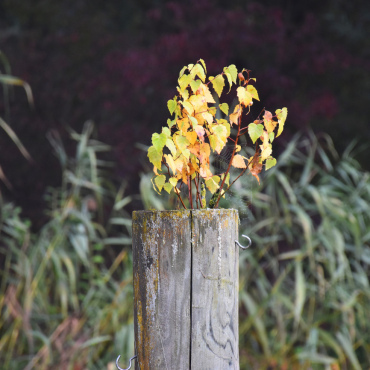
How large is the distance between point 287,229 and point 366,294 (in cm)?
47

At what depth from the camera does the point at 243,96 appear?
120 centimetres

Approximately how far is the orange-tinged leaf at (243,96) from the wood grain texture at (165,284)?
9.9 inches

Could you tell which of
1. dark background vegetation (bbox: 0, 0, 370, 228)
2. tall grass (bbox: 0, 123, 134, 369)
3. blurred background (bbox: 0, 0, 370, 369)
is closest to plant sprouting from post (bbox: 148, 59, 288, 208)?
blurred background (bbox: 0, 0, 370, 369)

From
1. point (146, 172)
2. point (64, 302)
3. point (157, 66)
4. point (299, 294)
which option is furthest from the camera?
point (157, 66)

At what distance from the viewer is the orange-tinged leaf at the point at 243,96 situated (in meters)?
1.19

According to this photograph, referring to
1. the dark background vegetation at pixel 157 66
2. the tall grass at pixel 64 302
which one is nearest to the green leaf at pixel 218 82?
the tall grass at pixel 64 302

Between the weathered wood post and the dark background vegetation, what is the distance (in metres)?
3.43

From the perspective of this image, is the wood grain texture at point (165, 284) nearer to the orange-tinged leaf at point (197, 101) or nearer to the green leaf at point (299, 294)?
the orange-tinged leaf at point (197, 101)

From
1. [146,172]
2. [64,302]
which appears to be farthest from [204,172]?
[146,172]

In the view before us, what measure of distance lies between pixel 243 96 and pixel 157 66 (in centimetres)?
364

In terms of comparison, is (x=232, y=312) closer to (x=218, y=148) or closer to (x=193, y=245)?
(x=193, y=245)

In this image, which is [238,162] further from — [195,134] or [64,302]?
[64,302]

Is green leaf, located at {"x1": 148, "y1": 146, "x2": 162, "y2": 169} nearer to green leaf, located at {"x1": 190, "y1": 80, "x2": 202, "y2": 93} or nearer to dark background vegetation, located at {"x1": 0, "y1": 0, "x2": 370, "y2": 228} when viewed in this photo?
green leaf, located at {"x1": 190, "y1": 80, "x2": 202, "y2": 93}

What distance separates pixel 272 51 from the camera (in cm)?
482
